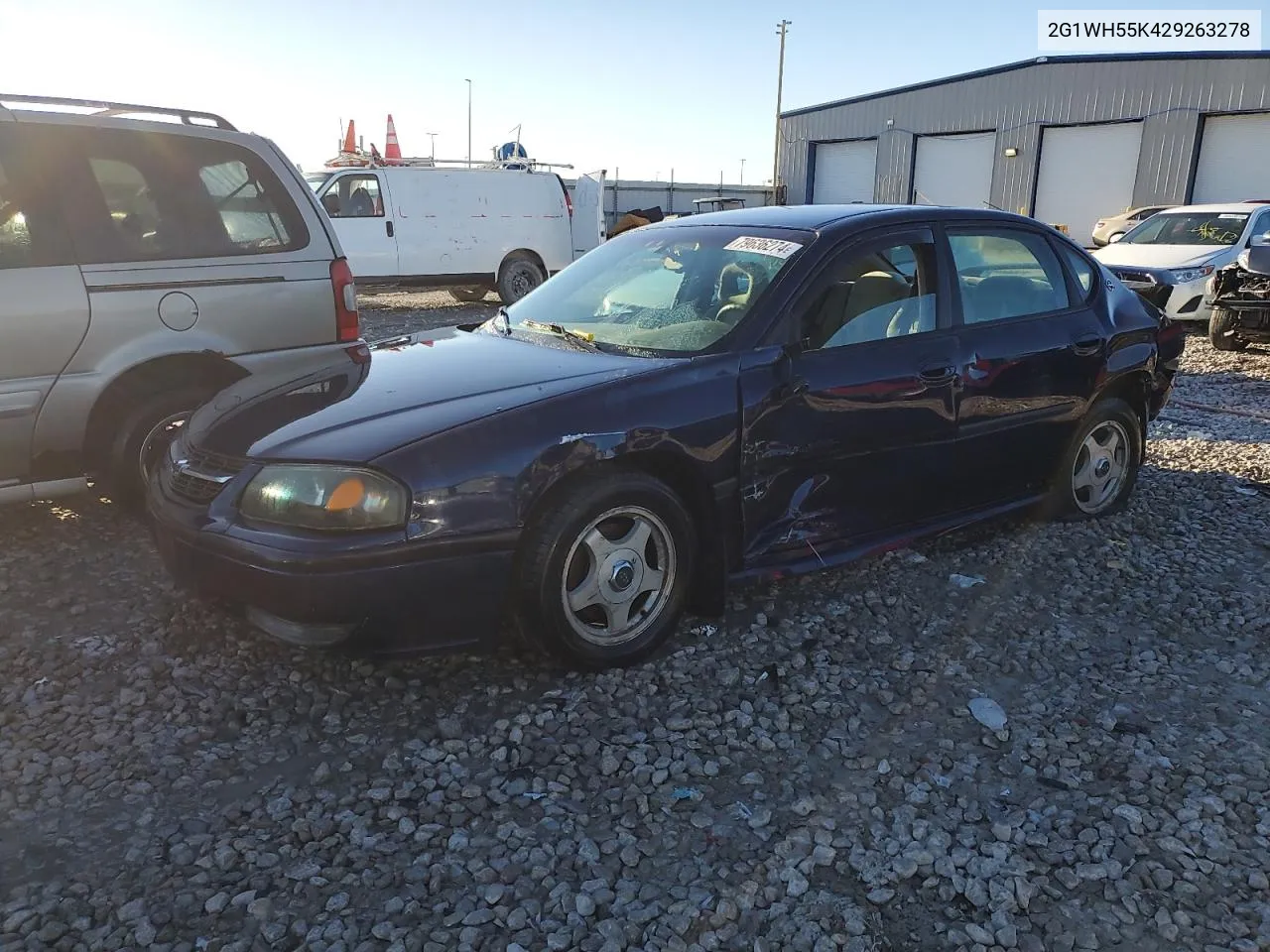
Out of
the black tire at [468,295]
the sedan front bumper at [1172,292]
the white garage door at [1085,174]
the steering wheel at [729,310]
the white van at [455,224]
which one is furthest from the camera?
the white garage door at [1085,174]

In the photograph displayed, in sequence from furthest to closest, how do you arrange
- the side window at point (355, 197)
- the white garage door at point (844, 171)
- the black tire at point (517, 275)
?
the white garage door at point (844, 171) < the black tire at point (517, 275) < the side window at point (355, 197)

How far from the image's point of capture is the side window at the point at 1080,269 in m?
4.51

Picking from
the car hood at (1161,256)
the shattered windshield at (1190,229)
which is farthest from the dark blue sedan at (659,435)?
the shattered windshield at (1190,229)

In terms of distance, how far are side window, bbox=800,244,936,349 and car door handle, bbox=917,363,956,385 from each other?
0.16 m

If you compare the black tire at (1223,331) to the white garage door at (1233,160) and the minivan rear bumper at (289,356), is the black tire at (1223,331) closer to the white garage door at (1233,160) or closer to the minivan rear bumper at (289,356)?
the minivan rear bumper at (289,356)

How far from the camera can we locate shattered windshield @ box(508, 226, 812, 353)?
3473mm

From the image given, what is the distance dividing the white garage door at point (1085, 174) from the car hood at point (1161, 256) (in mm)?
12094

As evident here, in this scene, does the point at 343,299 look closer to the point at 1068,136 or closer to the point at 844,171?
the point at 1068,136

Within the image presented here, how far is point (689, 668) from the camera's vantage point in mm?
3221

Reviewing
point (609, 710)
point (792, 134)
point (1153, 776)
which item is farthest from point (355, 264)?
point (792, 134)

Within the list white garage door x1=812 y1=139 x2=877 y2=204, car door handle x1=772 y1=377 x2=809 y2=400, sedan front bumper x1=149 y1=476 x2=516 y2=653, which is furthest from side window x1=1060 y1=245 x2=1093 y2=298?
white garage door x1=812 y1=139 x2=877 y2=204

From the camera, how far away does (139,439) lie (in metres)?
4.20

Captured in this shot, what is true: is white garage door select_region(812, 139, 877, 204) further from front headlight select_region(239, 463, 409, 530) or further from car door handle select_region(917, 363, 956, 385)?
front headlight select_region(239, 463, 409, 530)

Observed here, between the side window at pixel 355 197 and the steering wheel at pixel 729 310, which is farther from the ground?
the side window at pixel 355 197
